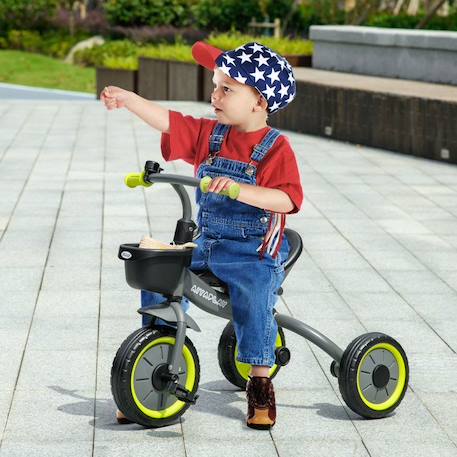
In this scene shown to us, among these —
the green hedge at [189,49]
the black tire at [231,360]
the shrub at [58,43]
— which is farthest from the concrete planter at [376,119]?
the shrub at [58,43]

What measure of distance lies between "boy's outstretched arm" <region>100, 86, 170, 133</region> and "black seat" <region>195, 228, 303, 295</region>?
634mm

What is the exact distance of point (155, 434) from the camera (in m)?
4.99

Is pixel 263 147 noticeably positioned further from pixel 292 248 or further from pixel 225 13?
pixel 225 13

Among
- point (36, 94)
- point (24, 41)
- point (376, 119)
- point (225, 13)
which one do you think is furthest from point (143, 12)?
point (376, 119)

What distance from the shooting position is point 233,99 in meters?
4.80

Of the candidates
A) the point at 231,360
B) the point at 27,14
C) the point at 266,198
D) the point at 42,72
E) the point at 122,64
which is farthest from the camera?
the point at 27,14

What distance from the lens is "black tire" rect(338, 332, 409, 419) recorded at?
17.0ft

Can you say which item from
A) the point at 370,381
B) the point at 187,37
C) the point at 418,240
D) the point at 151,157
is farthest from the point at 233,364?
the point at 187,37

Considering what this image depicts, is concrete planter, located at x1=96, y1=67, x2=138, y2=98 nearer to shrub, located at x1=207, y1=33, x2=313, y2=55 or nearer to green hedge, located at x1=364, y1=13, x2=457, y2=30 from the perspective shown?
shrub, located at x1=207, y1=33, x2=313, y2=55

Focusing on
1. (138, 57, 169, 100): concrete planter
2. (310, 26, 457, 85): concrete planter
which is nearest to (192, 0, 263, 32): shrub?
(138, 57, 169, 100): concrete planter

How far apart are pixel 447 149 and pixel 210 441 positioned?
1021 cm

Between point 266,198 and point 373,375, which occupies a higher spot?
point 266,198

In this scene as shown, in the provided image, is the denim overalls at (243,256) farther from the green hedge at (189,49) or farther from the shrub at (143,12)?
the shrub at (143,12)

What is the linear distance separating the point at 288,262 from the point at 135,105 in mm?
936
